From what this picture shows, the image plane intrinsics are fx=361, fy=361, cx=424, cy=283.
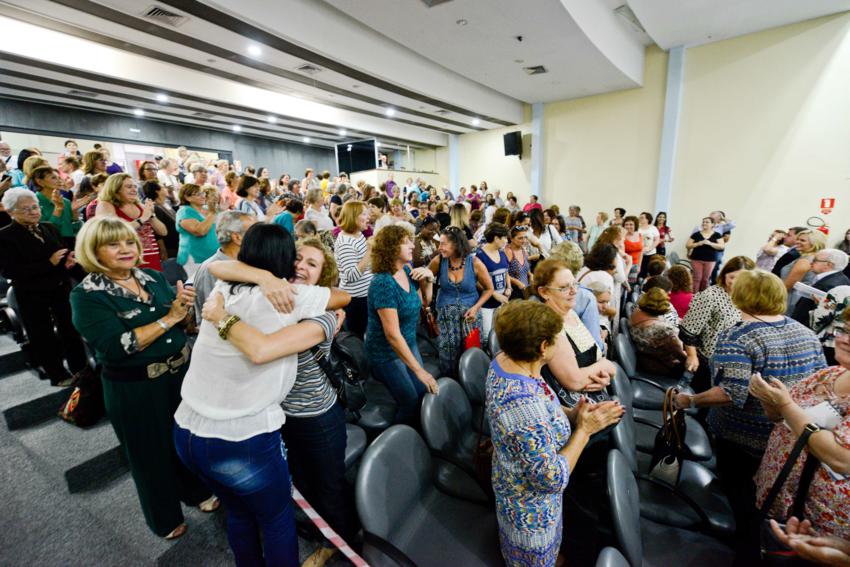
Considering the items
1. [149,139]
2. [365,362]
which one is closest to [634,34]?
[365,362]

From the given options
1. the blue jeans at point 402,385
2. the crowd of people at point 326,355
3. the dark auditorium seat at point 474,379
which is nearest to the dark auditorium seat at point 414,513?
the crowd of people at point 326,355

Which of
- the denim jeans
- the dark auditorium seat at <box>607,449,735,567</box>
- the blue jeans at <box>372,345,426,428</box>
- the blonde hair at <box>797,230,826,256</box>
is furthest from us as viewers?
the blonde hair at <box>797,230,826,256</box>

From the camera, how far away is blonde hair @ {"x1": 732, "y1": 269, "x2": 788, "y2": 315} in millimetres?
1631

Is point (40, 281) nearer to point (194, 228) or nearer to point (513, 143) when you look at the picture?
point (194, 228)

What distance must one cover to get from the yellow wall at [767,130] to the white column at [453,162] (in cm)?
723

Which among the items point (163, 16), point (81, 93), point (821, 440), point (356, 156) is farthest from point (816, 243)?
point (356, 156)

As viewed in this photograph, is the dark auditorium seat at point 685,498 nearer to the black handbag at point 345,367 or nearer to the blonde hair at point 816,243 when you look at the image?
the black handbag at point 345,367

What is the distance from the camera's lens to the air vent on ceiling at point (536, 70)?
22.4ft

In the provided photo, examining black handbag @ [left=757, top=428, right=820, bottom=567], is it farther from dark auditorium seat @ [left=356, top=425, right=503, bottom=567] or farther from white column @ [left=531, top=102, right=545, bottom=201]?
white column @ [left=531, top=102, right=545, bottom=201]

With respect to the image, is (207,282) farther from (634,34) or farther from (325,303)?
(634,34)

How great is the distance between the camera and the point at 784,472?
1204mm

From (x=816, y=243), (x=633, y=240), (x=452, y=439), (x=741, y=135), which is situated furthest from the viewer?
(x=741, y=135)

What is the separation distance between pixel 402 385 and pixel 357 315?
966 millimetres

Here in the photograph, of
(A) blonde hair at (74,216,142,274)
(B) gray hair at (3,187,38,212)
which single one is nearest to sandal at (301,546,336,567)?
(A) blonde hair at (74,216,142,274)
